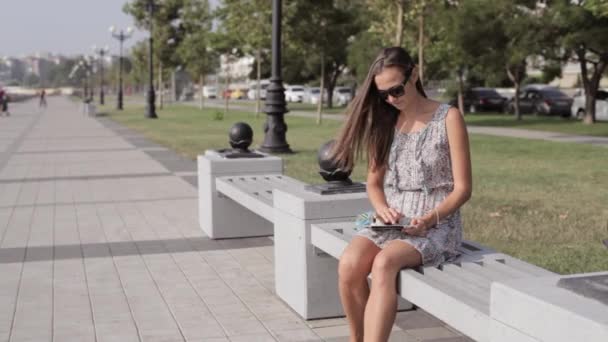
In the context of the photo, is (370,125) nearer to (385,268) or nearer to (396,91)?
(396,91)

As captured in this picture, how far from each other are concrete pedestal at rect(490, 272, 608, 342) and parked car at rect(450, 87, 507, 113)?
137ft

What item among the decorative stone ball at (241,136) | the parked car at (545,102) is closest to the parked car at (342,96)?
the parked car at (545,102)

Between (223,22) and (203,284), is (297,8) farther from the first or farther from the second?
(203,284)

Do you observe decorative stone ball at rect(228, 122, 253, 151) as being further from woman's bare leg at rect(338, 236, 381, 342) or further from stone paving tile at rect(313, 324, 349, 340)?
woman's bare leg at rect(338, 236, 381, 342)

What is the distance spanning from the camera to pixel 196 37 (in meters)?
50.5

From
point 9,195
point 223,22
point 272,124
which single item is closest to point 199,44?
point 223,22

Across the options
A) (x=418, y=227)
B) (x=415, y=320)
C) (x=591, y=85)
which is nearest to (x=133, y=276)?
(x=415, y=320)

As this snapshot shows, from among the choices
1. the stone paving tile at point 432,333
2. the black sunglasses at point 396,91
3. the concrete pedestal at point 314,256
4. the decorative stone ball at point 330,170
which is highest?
the black sunglasses at point 396,91

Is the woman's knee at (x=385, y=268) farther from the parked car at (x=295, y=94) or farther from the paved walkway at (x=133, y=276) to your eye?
the parked car at (x=295, y=94)

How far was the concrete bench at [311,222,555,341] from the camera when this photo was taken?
3.15 meters

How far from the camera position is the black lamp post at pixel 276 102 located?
15.0 m

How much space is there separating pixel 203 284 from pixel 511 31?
22848 millimetres

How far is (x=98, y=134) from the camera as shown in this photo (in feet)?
87.4

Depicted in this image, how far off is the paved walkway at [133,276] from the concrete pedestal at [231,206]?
156mm
